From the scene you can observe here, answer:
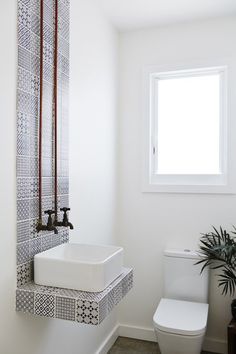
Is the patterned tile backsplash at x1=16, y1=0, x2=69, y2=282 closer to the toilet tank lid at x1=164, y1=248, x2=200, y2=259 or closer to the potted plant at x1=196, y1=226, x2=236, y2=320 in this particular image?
the toilet tank lid at x1=164, y1=248, x2=200, y2=259

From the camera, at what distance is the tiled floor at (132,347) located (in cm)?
268

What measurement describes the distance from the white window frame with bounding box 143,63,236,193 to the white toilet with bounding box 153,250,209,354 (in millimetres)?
558

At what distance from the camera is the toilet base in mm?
2131

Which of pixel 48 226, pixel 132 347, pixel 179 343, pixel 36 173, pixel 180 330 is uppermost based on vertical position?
pixel 36 173

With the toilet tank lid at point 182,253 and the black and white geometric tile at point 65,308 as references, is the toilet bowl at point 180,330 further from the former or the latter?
the black and white geometric tile at point 65,308

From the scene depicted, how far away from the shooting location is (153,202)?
2881mm

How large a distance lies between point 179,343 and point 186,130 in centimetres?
169

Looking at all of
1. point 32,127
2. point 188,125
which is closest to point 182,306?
point 188,125

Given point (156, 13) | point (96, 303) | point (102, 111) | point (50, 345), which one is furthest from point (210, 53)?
point (50, 345)

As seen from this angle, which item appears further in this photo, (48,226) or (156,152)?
(156,152)

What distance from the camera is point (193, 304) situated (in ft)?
8.23

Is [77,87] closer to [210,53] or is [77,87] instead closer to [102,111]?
[102,111]

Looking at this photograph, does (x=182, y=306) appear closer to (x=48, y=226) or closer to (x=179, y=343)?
(x=179, y=343)

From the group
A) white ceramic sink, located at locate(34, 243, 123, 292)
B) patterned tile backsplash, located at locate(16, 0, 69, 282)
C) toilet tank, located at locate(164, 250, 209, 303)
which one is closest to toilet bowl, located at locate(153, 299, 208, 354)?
toilet tank, located at locate(164, 250, 209, 303)
